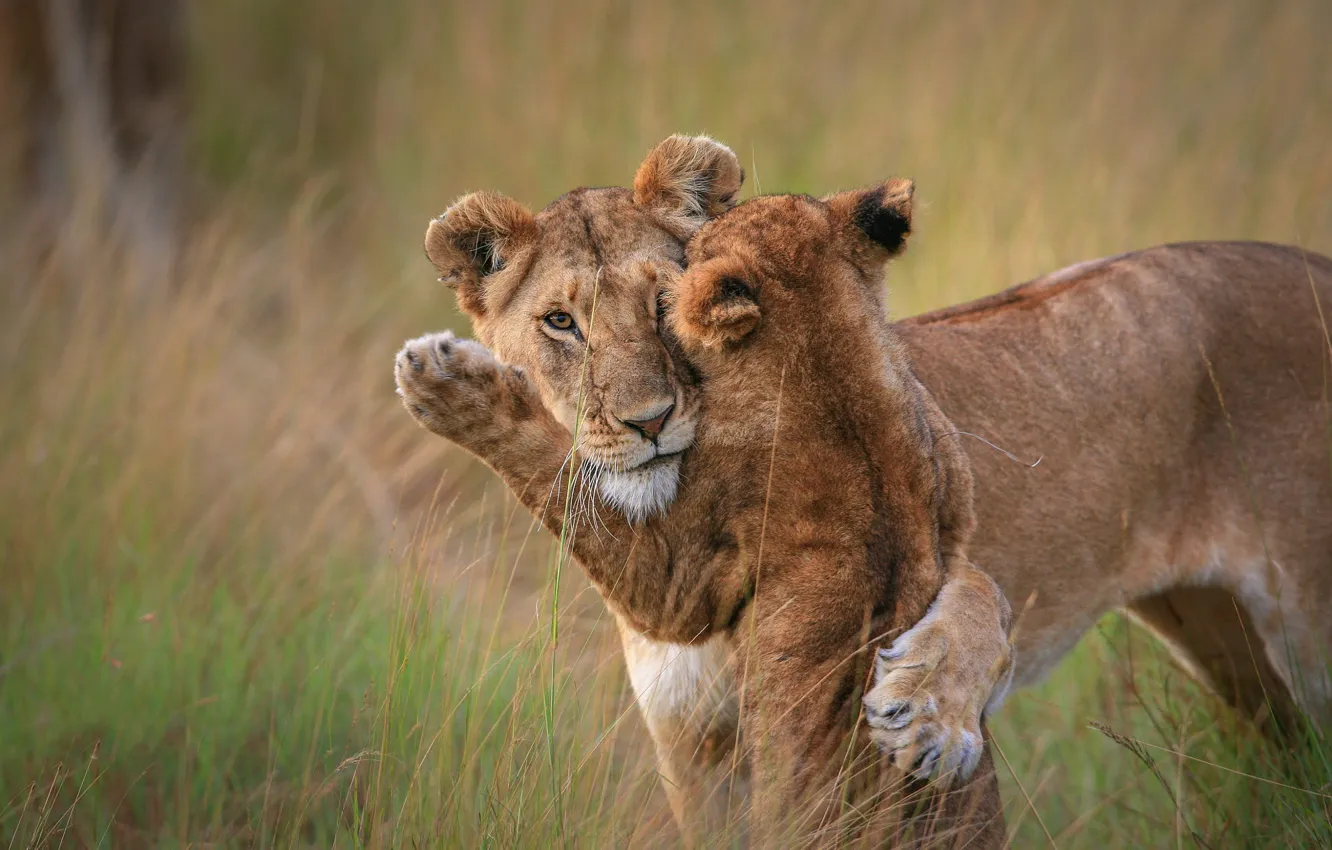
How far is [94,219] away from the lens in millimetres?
5789

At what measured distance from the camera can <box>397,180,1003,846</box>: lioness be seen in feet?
7.80

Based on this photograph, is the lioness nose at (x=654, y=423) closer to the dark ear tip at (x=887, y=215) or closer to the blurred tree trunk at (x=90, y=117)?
the dark ear tip at (x=887, y=215)

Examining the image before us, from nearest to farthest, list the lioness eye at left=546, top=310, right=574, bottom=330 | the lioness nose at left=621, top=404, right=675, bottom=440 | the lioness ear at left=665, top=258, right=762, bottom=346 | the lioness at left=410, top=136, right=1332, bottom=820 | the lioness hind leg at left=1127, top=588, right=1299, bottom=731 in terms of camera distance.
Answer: the lioness ear at left=665, top=258, right=762, bottom=346, the lioness nose at left=621, top=404, right=675, bottom=440, the lioness eye at left=546, top=310, right=574, bottom=330, the lioness at left=410, top=136, right=1332, bottom=820, the lioness hind leg at left=1127, top=588, right=1299, bottom=731

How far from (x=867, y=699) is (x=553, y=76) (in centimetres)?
589

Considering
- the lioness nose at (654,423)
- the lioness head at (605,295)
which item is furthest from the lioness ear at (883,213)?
the lioness nose at (654,423)

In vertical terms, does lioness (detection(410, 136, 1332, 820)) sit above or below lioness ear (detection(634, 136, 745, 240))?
below

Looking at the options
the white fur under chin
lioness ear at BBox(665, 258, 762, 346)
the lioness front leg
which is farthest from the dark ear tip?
the lioness front leg

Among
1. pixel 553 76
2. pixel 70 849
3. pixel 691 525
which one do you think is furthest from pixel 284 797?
pixel 553 76

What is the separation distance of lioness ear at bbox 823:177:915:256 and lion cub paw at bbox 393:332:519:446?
2.49ft

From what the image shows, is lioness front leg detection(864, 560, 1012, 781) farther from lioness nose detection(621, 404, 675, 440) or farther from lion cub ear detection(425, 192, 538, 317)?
Result: lion cub ear detection(425, 192, 538, 317)

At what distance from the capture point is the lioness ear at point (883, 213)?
253 cm

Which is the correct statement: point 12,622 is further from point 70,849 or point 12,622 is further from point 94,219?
point 94,219

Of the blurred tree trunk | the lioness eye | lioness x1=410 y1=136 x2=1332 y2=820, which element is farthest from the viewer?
the blurred tree trunk

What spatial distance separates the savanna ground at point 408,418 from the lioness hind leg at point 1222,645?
0.10 meters
